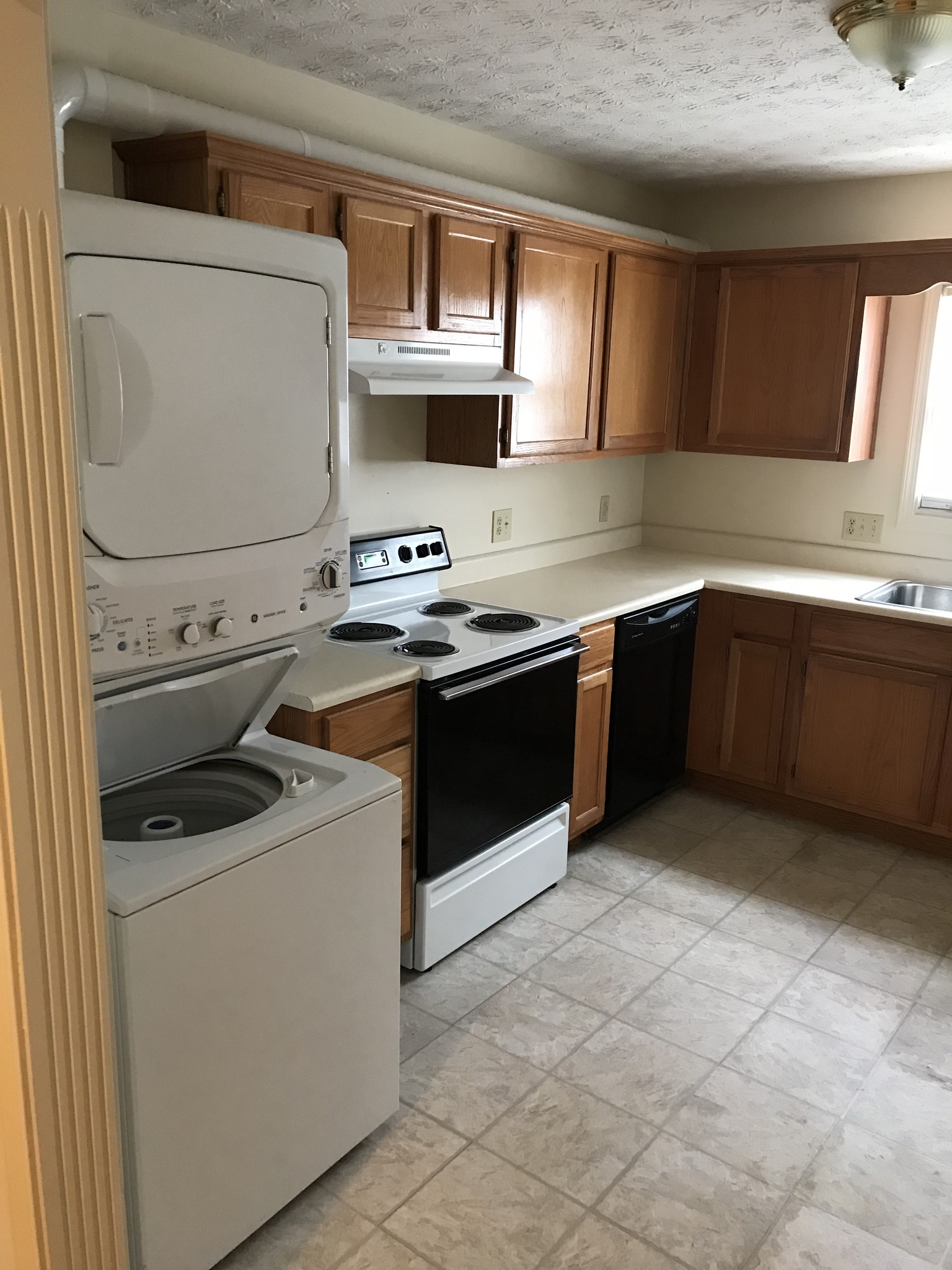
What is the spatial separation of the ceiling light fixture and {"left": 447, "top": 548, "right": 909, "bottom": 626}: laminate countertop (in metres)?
1.66

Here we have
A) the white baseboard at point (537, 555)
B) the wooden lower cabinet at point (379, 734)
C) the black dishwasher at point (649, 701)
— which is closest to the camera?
the wooden lower cabinet at point (379, 734)

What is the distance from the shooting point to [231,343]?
171cm

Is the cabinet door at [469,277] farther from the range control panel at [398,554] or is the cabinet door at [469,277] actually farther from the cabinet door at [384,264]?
the range control panel at [398,554]

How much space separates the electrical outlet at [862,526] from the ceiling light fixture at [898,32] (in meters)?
2.09

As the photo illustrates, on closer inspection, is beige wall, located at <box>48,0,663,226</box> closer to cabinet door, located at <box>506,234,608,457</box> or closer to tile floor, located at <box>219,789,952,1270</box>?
cabinet door, located at <box>506,234,608,457</box>

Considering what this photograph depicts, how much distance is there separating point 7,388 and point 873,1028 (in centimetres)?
253

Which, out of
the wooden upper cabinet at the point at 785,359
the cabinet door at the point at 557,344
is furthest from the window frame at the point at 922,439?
the cabinet door at the point at 557,344

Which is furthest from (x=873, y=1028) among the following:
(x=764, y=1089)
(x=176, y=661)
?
(x=176, y=661)

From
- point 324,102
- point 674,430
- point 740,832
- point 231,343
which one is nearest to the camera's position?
point 231,343

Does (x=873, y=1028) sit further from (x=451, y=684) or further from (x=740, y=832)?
(x=451, y=684)

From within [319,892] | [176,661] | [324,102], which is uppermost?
[324,102]

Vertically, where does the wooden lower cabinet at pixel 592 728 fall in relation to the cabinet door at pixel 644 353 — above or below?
below

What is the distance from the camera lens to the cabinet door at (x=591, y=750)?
132 inches

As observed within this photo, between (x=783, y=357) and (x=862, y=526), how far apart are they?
2.55 ft
